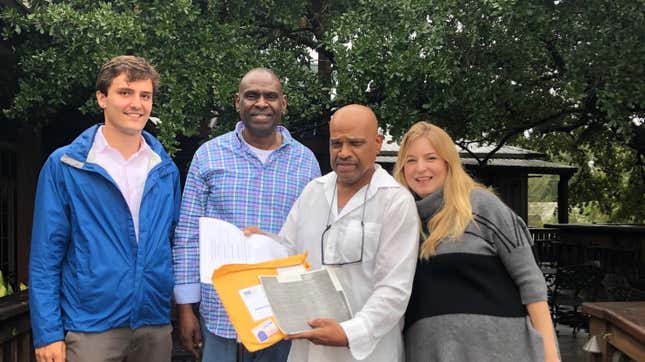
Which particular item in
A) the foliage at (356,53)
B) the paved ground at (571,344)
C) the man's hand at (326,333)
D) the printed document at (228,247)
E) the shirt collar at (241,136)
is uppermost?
the foliage at (356,53)

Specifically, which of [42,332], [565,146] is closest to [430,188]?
[42,332]

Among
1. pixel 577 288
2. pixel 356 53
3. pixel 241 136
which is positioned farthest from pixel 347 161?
pixel 577 288

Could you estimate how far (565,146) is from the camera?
15492 mm

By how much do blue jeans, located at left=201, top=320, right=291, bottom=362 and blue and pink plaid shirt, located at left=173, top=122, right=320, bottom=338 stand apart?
5cm

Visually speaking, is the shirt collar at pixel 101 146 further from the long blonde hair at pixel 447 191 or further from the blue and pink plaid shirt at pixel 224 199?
the long blonde hair at pixel 447 191

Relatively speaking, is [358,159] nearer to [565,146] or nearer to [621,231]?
[621,231]

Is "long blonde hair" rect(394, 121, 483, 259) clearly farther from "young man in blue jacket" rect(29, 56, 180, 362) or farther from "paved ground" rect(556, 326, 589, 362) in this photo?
"paved ground" rect(556, 326, 589, 362)

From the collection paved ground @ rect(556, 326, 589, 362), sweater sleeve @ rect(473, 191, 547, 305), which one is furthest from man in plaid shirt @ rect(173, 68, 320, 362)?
paved ground @ rect(556, 326, 589, 362)

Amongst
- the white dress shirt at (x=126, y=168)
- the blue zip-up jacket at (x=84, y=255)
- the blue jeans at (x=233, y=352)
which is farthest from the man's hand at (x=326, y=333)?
the white dress shirt at (x=126, y=168)

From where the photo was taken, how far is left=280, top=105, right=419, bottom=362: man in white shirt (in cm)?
224

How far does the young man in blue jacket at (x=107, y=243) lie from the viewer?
99.3 inches

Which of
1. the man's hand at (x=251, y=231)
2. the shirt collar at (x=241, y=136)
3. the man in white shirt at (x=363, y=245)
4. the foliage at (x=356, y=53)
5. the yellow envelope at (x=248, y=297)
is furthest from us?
the foliage at (x=356, y=53)

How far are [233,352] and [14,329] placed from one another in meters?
1.35

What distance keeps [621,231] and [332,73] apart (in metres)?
7.47
